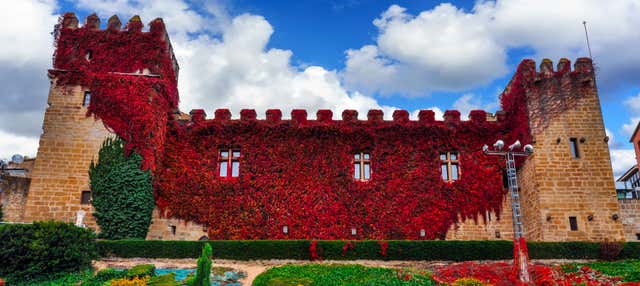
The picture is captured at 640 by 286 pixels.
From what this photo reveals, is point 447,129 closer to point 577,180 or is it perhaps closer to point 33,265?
point 577,180

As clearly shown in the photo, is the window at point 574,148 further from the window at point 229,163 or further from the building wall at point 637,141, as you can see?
the building wall at point 637,141

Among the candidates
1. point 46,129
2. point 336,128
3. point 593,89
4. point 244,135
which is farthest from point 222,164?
point 593,89

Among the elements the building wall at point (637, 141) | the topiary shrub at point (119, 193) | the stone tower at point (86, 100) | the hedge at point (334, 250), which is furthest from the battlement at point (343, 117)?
the building wall at point (637, 141)

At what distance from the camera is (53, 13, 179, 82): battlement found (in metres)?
19.4

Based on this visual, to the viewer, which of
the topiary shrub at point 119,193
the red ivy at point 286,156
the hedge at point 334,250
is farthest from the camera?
the red ivy at point 286,156

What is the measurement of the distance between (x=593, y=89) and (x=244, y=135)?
648 inches

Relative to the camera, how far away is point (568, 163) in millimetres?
18688

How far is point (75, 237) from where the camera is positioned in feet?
44.4

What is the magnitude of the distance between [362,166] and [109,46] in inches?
519

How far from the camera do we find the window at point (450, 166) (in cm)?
2080

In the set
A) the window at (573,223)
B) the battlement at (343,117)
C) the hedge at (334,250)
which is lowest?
the hedge at (334,250)

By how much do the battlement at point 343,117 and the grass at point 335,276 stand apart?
8.49 metres

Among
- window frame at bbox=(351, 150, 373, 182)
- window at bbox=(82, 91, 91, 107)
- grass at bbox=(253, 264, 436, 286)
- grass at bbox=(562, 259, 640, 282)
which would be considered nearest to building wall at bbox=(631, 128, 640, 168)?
grass at bbox=(562, 259, 640, 282)

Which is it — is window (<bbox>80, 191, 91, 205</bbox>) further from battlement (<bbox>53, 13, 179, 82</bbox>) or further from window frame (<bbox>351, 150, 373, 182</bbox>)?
window frame (<bbox>351, 150, 373, 182</bbox>)
